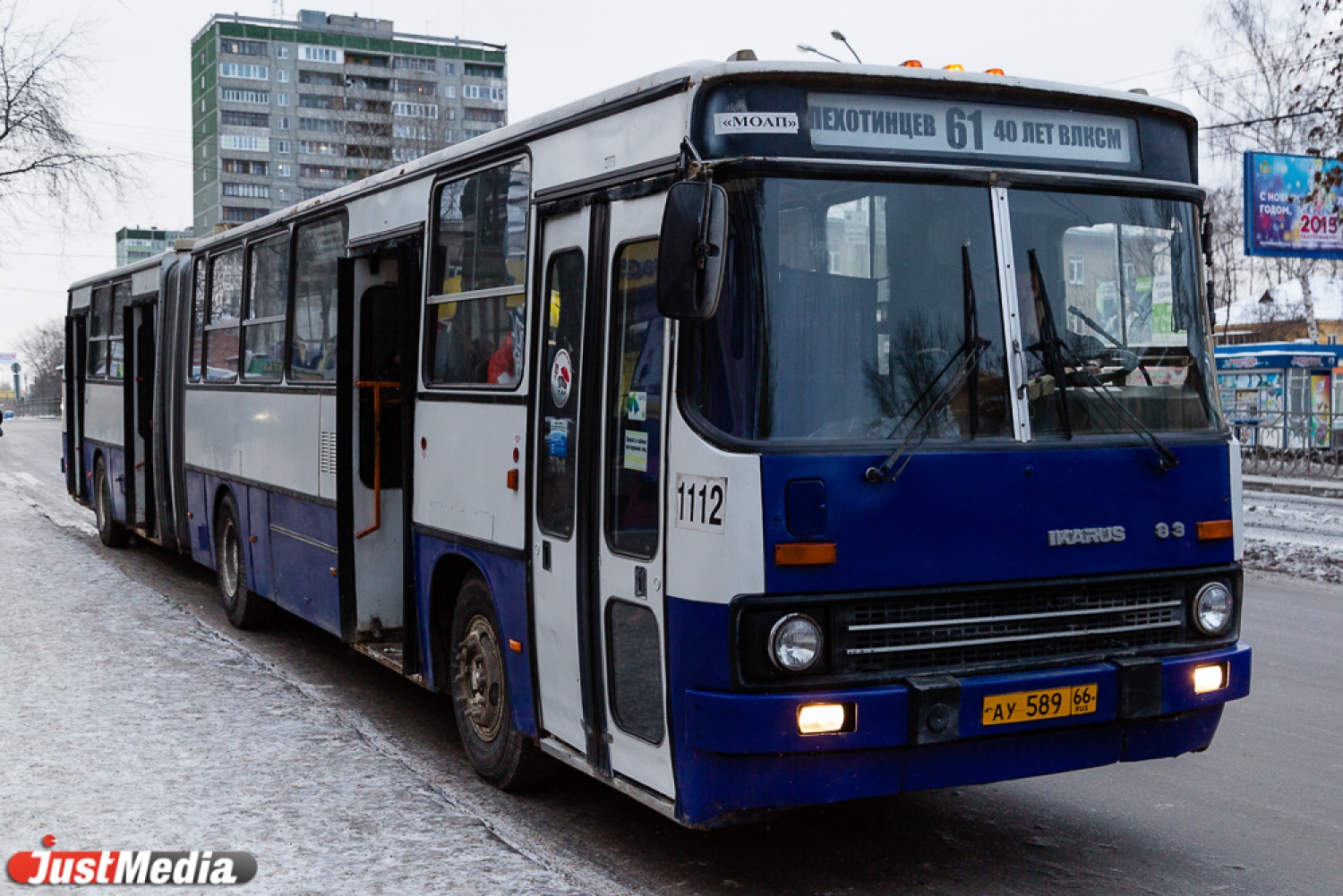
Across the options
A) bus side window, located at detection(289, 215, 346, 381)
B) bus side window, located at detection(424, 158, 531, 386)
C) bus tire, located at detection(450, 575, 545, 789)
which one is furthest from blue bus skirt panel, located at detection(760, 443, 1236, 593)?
bus side window, located at detection(289, 215, 346, 381)

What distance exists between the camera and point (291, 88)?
129875 millimetres

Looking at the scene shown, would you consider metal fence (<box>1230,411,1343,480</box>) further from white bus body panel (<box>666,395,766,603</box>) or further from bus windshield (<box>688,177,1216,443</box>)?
white bus body panel (<box>666,395,766,603</box>)

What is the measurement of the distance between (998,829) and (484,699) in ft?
7.74

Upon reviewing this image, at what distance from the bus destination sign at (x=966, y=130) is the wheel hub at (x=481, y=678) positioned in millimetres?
2864

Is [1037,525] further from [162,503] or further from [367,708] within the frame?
[162,503]

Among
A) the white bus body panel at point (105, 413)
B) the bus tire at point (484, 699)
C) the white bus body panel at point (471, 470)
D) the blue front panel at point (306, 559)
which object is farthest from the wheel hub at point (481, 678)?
the white bus body panel at point (105, 413)

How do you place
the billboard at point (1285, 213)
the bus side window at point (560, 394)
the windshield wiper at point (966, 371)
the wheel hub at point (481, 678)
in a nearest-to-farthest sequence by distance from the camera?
the windshield wiper at point (966, 371), the bus side window at point (560, 394), the wheel hub at point (481, 678), the billboard at point (1285, 213)

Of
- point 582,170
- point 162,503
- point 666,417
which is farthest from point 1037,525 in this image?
point 162,503

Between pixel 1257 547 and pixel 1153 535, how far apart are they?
40.7 ft

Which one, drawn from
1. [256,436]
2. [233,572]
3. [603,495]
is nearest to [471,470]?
[603,495]

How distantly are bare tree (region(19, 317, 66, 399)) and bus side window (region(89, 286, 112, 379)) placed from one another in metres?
88.5

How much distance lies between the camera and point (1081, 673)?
5.11 metres

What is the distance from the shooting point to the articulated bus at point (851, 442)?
482 centimetres

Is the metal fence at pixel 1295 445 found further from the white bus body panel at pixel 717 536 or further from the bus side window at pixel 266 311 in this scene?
the white bus body panel at pixel 717 536
